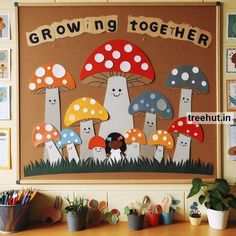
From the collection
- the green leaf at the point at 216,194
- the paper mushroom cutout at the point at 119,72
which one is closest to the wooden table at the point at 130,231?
the green leaf at the point at 216,194

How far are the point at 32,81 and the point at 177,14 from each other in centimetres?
74

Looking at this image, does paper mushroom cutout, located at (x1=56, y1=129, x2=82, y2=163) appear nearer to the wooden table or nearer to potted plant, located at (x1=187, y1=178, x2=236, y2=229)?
the wooden table

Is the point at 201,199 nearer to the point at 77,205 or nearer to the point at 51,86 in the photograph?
the point at 77,205

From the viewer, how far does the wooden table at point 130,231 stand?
1.14m

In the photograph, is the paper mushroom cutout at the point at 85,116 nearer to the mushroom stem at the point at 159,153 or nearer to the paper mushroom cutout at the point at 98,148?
the paper mushroom cutout at the point at 98,148

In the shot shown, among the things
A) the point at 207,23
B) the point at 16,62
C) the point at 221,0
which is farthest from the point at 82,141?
the point at 221,0

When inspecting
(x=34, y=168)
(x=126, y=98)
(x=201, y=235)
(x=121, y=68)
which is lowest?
(x=201, y=235)

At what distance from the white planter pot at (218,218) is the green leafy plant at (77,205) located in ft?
1.80

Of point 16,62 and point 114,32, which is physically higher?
point 114,32

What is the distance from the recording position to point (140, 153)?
1268 millimetres

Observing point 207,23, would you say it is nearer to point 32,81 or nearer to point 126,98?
point 126,98

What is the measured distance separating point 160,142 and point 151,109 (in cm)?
16

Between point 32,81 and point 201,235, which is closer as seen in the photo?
point 201,235

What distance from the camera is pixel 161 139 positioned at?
1.26 m
